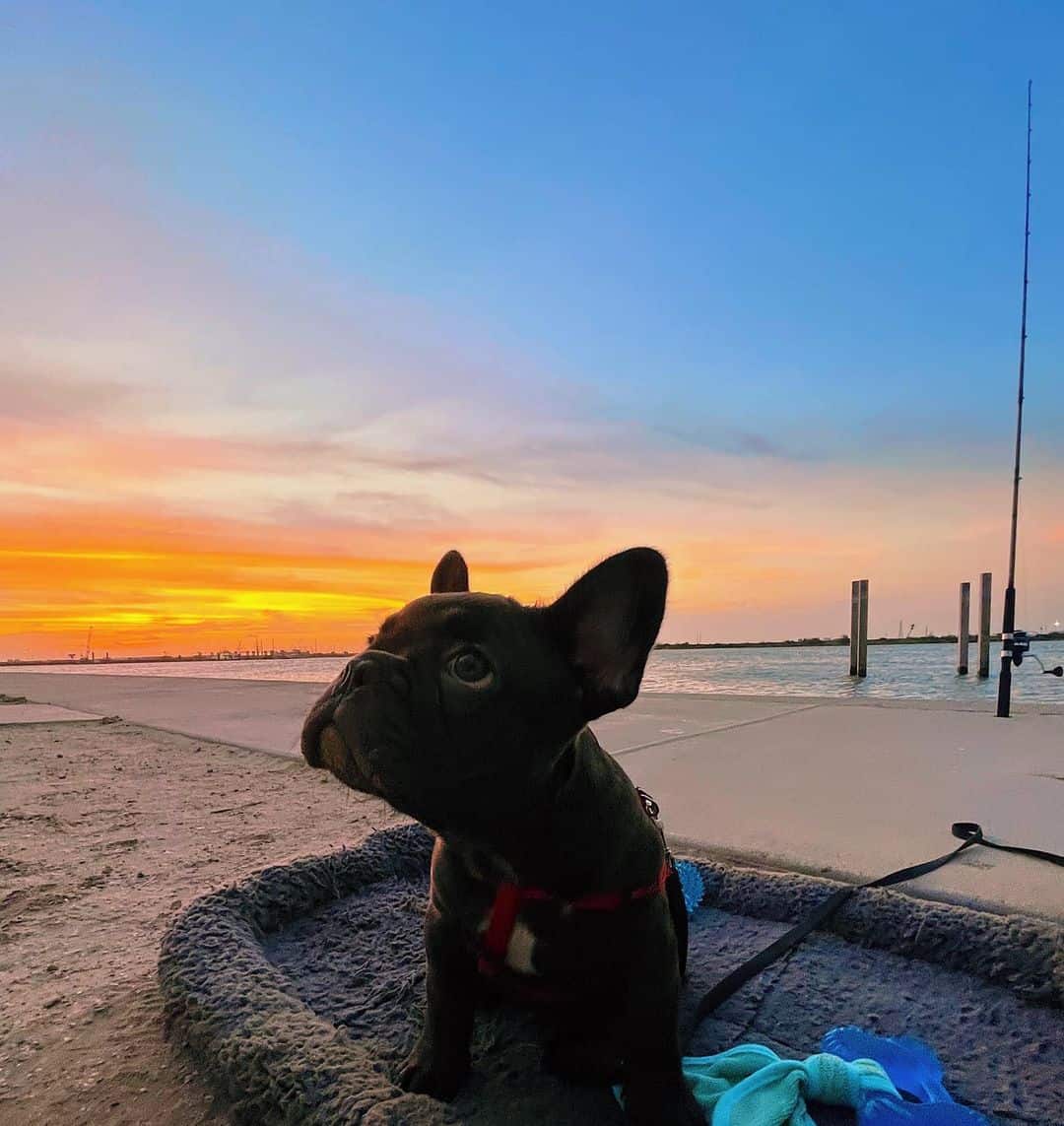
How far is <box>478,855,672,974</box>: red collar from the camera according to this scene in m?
1.26

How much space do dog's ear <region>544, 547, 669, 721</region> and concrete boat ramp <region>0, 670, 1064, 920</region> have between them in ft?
4.86

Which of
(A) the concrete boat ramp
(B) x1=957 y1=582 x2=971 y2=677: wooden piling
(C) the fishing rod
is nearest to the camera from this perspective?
(A) the concrete boat ramp

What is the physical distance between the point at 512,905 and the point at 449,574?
2.31 feet

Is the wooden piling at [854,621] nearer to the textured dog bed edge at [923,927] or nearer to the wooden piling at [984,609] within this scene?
the wooden piling at [984,609]

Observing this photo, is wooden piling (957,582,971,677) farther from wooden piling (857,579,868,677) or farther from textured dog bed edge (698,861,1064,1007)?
textured dog bed edge (698,861,1064,1007)

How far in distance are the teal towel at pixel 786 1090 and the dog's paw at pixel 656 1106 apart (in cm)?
5

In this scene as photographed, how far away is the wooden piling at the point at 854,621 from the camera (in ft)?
73.5

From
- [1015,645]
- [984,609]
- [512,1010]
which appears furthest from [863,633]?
[512,1010]

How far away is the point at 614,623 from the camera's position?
4.20ft

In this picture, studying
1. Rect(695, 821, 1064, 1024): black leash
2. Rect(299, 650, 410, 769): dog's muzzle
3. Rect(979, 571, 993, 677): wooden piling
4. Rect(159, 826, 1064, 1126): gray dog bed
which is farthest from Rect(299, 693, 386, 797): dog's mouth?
Rect(979, 571, 993, 677): wooden piling

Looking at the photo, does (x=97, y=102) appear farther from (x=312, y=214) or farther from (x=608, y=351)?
(x=608, y=351)

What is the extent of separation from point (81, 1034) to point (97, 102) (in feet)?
17.3

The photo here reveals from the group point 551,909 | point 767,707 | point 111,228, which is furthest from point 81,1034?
point 767,707

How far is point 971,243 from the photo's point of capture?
22.4 ft
